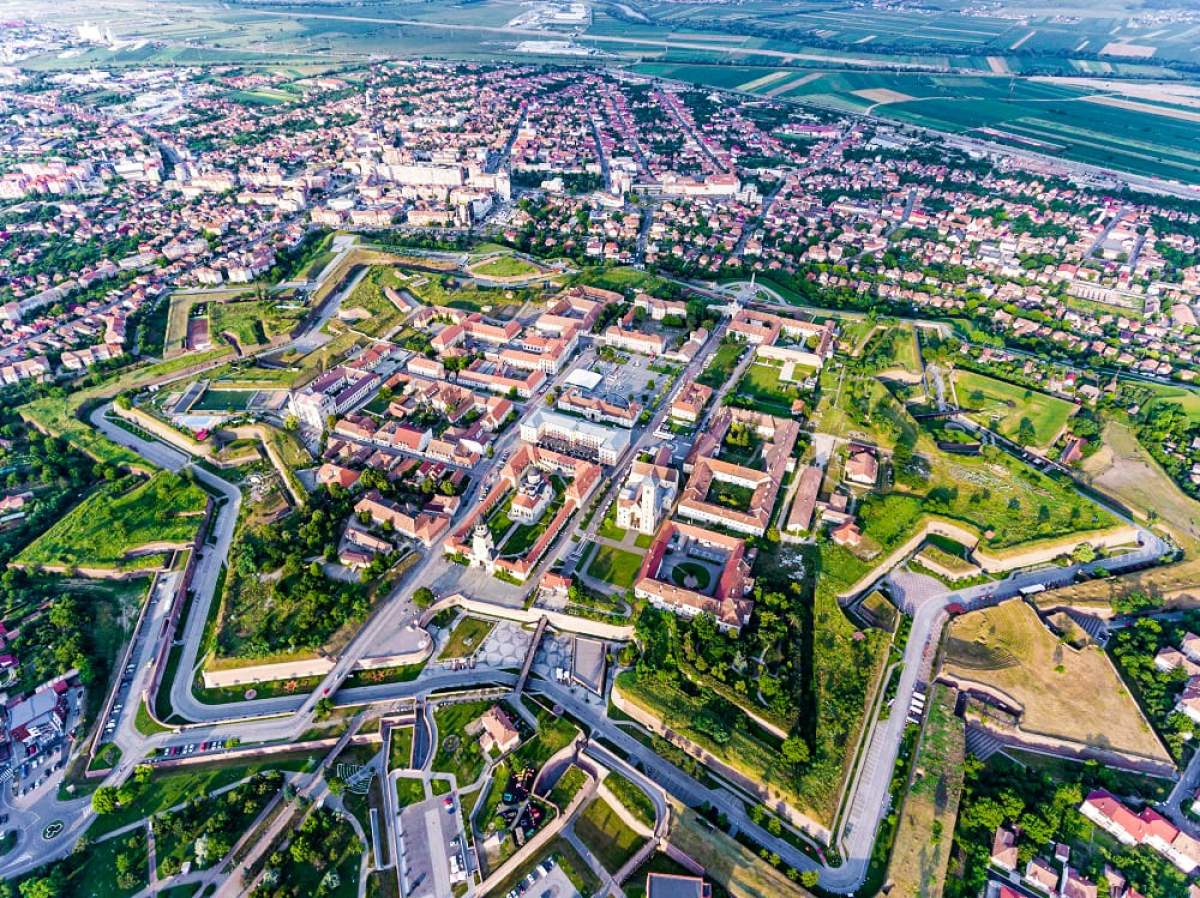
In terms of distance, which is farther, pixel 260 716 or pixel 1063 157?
pixel 1063 157

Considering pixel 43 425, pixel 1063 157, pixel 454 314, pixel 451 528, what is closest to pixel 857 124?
pixel 1063 157

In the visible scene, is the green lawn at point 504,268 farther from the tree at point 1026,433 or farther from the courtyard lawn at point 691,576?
the tree at point 1026,433

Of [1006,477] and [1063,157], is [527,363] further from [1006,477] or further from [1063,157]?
[1063,157]

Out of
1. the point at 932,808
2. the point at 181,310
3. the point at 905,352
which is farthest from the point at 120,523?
the point at 905,352

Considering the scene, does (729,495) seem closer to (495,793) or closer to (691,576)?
(691,576)

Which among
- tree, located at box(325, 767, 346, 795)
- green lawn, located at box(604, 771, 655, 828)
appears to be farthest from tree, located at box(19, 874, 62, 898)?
green lawn, located at box(604, 771, 655, 828)

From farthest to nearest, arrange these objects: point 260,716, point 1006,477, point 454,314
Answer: point 454,314 → point 1006,477 → point 260,716

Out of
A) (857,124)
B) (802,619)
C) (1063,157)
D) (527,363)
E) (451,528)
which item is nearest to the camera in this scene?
(802,619)

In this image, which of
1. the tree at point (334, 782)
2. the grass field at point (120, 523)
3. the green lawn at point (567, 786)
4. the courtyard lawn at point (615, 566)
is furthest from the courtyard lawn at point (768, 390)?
the grass field at point (120, 523)

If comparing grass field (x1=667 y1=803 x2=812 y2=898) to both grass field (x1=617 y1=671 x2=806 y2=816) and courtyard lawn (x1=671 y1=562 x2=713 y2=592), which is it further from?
courtyard lawn (x1=671 y1=562 x2=713 y2=592)
